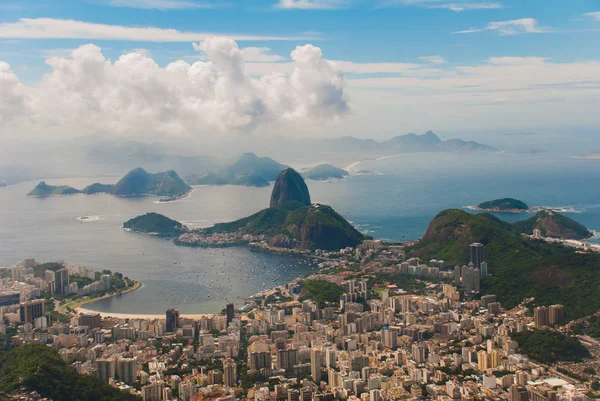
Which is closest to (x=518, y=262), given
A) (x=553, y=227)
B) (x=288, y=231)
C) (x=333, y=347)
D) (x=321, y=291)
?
(x=321, y=291)

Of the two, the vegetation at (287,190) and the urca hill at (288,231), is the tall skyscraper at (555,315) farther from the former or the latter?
the vegetation at (287,190)

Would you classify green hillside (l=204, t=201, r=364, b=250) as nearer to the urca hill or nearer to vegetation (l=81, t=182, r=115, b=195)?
the urca hill

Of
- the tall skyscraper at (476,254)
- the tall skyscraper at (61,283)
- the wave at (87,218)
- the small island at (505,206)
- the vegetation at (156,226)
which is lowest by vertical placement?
the tall skyscraper at (61,283)

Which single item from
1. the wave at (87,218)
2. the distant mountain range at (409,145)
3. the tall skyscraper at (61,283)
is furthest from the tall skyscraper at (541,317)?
the distant mountain range at (409,145)

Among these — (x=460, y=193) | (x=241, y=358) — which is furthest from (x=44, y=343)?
(x=460, y=193)

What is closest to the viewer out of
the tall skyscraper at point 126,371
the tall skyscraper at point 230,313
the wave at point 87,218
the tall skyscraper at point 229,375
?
the tall skyscraper at point 229,375

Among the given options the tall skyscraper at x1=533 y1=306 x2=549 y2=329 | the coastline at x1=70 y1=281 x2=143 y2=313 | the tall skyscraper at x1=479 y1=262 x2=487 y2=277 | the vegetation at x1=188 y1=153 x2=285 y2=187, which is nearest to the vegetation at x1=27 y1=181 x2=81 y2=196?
the vegetation at x1=188 y1=153 x2=285 y2=187

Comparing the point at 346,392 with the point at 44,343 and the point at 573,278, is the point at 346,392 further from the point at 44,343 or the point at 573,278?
the point at 573,278

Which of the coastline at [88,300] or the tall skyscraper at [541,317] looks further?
the coastline at [88,300]
